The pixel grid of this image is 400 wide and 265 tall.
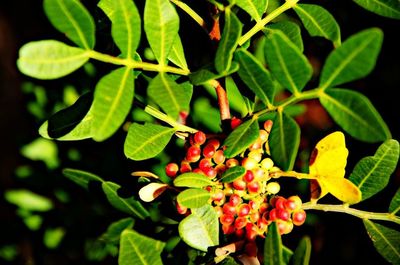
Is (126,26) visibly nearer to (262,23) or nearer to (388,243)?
(262,23)

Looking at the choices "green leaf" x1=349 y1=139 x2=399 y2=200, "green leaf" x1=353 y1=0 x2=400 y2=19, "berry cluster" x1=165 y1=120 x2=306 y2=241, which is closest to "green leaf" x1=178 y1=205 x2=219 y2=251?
"berry cluster" x1=165 y1=120 x2=306 y2=241

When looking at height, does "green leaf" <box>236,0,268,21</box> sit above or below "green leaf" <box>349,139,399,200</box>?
above

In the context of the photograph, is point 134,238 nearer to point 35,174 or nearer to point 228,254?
point 228,254

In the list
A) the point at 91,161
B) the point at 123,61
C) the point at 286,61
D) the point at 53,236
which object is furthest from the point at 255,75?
the point at 53,236

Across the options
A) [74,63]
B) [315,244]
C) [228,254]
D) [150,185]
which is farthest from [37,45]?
[315,244]

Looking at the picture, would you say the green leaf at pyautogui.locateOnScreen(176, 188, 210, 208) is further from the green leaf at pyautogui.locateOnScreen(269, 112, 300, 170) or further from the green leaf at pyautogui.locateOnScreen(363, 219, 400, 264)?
the green leaf at pyautogui.locateOnScreen(363, 219, 400, 264)

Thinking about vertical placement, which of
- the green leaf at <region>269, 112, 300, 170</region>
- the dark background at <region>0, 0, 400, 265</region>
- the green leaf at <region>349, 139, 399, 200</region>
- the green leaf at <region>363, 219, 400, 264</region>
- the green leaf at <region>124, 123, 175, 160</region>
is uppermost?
the green leaf at <region>269, 112, 300, 170</region>

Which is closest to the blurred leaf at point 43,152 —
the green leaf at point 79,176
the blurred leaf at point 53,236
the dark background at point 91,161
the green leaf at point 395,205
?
the dark background at point 91,161
